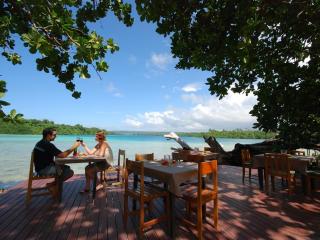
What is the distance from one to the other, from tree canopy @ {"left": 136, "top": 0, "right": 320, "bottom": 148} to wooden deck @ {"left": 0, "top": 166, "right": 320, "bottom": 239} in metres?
2.80

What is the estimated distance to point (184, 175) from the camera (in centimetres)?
352

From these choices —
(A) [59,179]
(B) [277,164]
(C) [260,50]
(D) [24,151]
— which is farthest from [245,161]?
(D) [24,151]

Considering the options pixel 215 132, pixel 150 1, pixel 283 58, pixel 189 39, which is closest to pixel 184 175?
pixel 189 39

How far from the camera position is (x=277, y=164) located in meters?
5.59

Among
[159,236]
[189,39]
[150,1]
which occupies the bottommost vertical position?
[159,236]

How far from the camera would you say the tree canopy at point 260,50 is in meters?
4.38

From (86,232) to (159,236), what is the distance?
3.64 ft

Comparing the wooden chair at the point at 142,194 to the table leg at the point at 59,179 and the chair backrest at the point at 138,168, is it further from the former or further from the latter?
the table leg at the point at 59,179

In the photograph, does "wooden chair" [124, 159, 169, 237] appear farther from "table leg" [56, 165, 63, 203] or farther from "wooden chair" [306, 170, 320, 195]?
"wooden chair" [306, 170, 320, 195]

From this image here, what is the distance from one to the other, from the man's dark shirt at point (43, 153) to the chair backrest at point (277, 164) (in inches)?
200

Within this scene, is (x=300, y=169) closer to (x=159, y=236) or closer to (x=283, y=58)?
(x=283, y=58)

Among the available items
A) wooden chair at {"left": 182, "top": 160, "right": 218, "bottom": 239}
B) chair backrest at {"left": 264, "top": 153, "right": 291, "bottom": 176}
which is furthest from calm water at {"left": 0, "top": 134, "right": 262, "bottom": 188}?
chair backrest at {"left": 264, "top": 153, "right": 291, "bottom": 176}

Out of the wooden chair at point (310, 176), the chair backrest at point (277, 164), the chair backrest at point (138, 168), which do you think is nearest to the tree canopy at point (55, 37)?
the chair backrest at point (138, 168)

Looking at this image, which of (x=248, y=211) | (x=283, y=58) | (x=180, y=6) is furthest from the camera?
(x=283, y=58)
